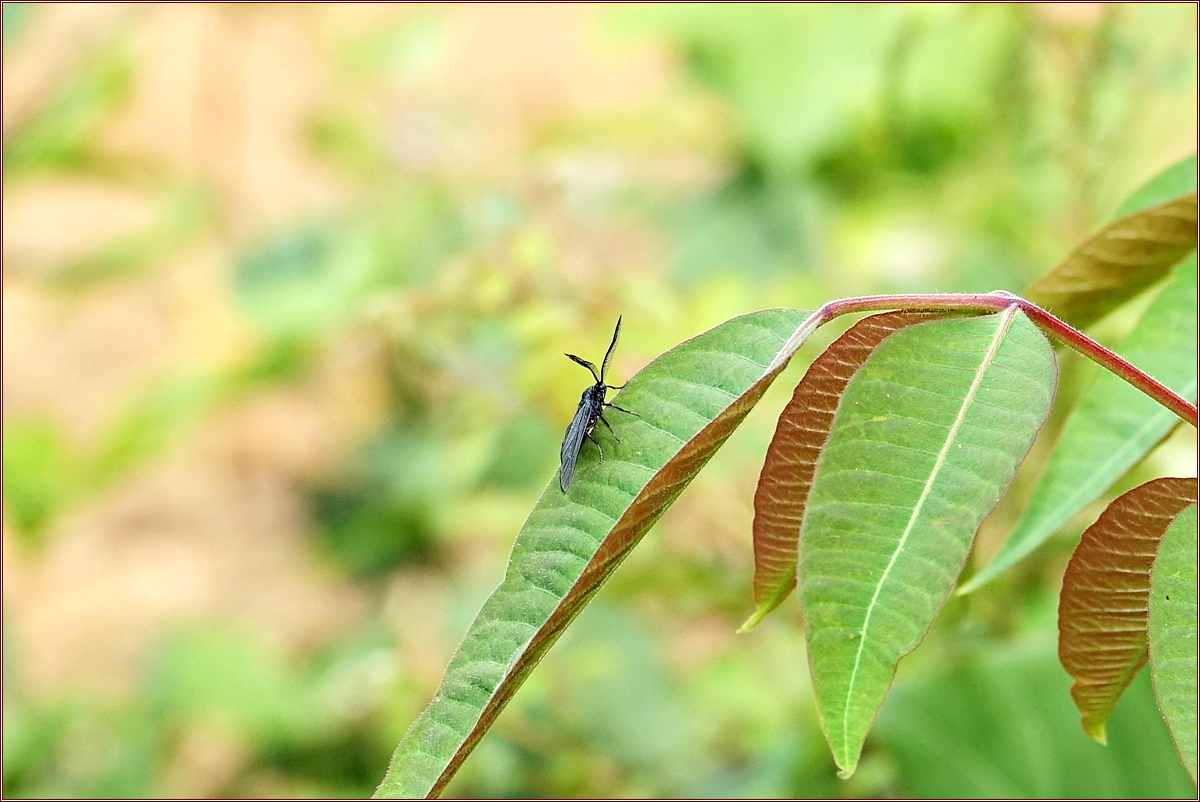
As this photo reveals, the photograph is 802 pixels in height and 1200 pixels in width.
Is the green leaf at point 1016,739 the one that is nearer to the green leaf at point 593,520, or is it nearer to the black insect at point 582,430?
the black insect at point 582,430

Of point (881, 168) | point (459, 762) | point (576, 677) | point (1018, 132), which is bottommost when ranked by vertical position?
point (459, 762)

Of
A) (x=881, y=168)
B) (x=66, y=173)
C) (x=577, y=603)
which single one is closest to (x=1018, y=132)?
(x=881, y=168)

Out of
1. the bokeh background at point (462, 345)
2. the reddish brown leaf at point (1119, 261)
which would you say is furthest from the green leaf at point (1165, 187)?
the bokeh background at point (462, 345)

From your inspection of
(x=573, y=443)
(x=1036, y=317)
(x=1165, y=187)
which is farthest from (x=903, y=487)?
(x=1165, y=187)

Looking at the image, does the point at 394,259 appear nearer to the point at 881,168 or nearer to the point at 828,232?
the point at 828,232

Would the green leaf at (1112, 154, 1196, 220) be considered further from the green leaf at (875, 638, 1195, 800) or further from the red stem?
the green leaf at (875, 638, 1195, 800)

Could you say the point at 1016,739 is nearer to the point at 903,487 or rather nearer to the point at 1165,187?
the point at 1165,187
